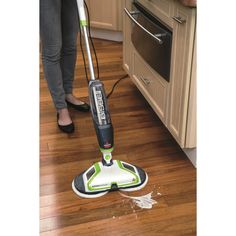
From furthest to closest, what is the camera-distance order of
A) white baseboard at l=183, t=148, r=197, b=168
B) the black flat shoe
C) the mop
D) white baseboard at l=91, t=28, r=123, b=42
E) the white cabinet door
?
white baseboard at l=91, t=28, r=123, b=42, the black flat shoe, white baseboard at l=183, t=148, r=197, b=168, the mop, the white cabinet door

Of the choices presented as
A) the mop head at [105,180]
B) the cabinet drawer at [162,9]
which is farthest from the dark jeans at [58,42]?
the mop head at [105,180]

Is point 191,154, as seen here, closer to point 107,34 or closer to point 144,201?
point 144,201

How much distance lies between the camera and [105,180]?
1.53 meters

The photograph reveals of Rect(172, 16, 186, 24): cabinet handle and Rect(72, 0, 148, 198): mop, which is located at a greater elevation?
Rect(172, 16, 186, 24): cabinet handle

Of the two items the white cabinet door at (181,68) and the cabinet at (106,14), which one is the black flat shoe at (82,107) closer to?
the white cabinet door at (181,68)

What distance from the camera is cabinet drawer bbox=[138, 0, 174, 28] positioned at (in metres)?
1.52

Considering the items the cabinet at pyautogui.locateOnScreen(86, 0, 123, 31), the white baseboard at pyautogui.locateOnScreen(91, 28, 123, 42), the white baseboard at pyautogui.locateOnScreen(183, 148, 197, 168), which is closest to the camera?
the white baseboard at pyautogui.locateOnScreen(183, 148, 197, 168)

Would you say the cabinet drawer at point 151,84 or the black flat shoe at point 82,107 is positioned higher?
the cabinet drawer at point 151,84

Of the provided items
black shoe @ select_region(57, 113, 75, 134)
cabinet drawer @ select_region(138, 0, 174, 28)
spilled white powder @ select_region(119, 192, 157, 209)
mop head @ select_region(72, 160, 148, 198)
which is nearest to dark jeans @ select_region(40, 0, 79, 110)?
black shoe @ select_region(57, 113, 75, 134)

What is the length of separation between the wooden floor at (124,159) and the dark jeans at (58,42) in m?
0.23

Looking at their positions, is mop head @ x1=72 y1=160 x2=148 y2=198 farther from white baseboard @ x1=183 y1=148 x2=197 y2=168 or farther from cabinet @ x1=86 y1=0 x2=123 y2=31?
cabinet @ x1=86 y1=0 x2=123 y2=31

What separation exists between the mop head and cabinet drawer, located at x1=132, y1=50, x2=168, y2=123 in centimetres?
35

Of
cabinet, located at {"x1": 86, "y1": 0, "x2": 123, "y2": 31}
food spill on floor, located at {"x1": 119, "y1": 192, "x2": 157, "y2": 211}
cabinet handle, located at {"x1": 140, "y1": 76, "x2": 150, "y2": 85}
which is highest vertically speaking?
cabinet, located at {"x1": 86, "y1": 0, "x2": 123, "y2": 31}

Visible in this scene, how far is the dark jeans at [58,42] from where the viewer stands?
1.60 metres
